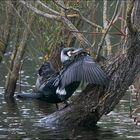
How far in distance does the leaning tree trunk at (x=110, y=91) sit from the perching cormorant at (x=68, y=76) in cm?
23

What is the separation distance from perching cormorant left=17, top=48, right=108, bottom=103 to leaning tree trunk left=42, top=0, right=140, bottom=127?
227 millimetres

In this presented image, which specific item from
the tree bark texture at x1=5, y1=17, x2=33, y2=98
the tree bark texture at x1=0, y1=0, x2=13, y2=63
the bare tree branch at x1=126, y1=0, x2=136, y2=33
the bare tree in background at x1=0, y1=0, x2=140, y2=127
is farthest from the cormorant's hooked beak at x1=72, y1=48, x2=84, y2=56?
the tree bark texture at x1=0, y1=0, x2=13, y2=63

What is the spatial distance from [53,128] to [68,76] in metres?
1.15

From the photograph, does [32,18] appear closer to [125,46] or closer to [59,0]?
[59,0]

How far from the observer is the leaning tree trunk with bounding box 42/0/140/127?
10430mm

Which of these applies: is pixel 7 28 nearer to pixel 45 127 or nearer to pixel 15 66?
pixel 15 66

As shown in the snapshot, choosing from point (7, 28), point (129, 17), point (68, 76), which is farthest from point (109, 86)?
point (7, 28)

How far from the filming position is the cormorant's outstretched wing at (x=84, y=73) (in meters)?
10.5

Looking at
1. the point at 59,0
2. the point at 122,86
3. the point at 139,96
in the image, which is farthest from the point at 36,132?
the point at 139,96

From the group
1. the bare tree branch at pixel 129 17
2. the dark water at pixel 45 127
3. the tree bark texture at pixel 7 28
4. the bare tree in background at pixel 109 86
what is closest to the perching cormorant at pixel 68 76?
the bare tree in background at pixel 109 86

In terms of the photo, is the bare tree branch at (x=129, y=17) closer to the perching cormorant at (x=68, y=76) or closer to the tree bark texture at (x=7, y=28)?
the perching cormorant at (x=68, y=76)

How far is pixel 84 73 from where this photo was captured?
422 inches

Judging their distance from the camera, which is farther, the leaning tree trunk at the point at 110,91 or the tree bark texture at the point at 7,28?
the tree bark texture at the point at 7,28

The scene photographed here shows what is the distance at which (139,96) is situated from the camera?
14672 millimetres
